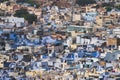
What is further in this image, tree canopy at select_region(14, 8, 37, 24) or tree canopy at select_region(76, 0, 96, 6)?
tree canopy at select_region(76, 0, 96, 6)

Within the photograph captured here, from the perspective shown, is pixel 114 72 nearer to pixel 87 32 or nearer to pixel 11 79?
pixel 11 79

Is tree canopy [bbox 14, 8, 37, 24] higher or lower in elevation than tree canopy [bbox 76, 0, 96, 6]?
higher

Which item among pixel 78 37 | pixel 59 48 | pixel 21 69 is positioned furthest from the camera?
pixel 78 37

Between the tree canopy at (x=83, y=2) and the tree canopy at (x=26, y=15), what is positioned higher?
the tree canopy at (x=26, y=15)

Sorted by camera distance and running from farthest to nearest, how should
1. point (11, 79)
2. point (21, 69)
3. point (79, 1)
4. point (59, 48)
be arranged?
point (79, 1) < point (59, 48) < point (21, 69) < point (11, 79)

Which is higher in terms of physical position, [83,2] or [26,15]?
[26,15]

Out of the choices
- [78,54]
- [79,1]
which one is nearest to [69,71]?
[78,54]

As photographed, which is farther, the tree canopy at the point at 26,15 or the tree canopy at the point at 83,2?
the tree canopy at the point at 83,2

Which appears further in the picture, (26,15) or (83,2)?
(83,2)
